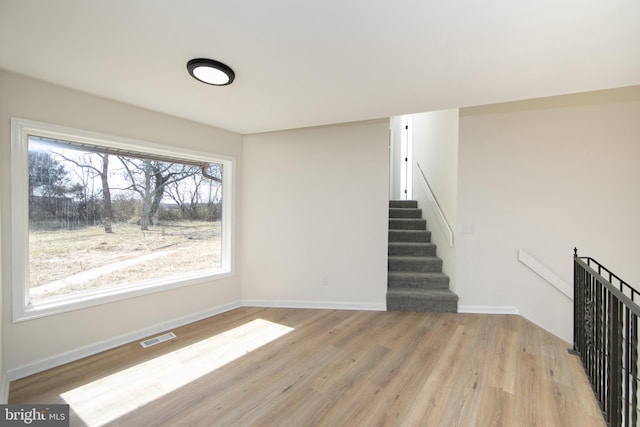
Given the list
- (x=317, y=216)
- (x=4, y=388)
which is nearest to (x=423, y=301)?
(x=317, y=216)

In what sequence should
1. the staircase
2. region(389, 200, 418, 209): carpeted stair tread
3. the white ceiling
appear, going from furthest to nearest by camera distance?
1. region(389, 200, 418, 209): carpeted stair tread
2. the staircase
3. the white ceiling

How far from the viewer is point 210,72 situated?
1.81 metres

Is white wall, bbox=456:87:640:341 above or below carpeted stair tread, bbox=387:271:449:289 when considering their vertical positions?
above

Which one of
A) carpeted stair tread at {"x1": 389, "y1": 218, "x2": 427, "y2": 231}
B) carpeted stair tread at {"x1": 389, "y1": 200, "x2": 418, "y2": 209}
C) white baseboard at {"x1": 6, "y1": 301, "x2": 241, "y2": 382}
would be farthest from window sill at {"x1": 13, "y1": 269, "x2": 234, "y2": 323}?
carpeted stair tread at {"x1": 389, "y1": 200, "x2": 418, "y2": 209}

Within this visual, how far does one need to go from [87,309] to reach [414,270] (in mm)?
3897

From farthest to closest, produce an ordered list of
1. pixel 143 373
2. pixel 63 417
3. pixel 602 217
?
pixel 602 217 < pixel 143 373 < pixel 63 417

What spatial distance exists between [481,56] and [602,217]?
2770 millimetres

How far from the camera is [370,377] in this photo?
81.7 inches

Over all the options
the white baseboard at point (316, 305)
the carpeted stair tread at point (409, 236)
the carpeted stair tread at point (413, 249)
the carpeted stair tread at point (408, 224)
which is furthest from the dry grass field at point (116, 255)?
the carpeted stair tread at point (408, 224)

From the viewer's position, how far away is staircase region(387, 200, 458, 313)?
341cm

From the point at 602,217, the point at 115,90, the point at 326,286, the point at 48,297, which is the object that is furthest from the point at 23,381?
the point at 602,217

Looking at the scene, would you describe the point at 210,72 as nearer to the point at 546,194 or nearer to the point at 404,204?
the point at 546,194

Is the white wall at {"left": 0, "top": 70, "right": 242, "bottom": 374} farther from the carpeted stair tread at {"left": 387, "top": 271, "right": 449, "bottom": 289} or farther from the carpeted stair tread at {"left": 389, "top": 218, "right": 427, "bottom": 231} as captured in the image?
the carpeted stair tread at {"left": 389, "top": 218, "right": 427, "bottom": 231}

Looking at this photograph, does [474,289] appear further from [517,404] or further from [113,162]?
[113,162]
